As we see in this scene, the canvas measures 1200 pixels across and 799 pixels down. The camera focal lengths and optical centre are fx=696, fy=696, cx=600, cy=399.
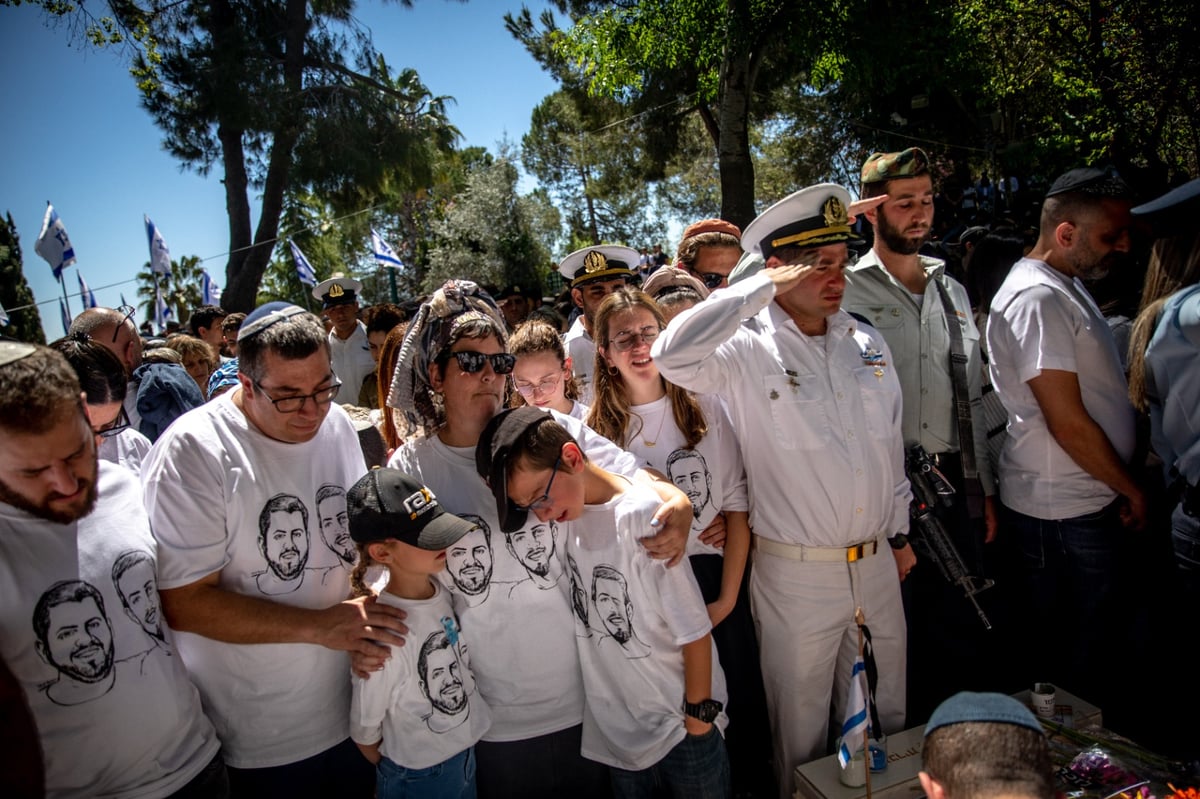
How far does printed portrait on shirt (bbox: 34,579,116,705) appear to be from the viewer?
160 centimetres

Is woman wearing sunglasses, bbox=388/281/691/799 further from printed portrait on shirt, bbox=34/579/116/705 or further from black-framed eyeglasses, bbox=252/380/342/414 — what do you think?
printed portrait on shirt, bbox=34/579/116/705

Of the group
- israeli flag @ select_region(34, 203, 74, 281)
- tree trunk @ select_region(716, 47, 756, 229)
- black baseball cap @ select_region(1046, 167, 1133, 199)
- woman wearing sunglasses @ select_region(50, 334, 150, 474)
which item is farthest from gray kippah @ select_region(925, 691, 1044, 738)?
israeli flag @ select_region(34, 203, 74, 281)

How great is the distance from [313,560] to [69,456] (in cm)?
68

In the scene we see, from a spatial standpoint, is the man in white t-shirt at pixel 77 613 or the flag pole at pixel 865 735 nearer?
the man in white t-shirt at pixel 77 613

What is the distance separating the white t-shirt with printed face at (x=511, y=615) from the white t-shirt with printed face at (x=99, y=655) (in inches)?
29.7

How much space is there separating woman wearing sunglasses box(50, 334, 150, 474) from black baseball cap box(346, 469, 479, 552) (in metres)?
1.16

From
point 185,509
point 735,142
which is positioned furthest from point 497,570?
point 735,142

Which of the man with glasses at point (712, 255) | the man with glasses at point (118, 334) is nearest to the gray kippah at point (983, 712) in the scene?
the man with glasses at point (712, 255)

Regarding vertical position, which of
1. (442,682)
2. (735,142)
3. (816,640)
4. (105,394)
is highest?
(735,142)

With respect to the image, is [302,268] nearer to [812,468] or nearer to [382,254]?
[382,254]

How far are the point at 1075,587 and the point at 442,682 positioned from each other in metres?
2.67

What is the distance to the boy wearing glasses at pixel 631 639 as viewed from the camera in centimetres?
202

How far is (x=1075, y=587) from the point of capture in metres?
2.98

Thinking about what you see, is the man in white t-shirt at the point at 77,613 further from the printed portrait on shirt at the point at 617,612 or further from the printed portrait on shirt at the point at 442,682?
the printed portrait on shirt at the point at 617,612
